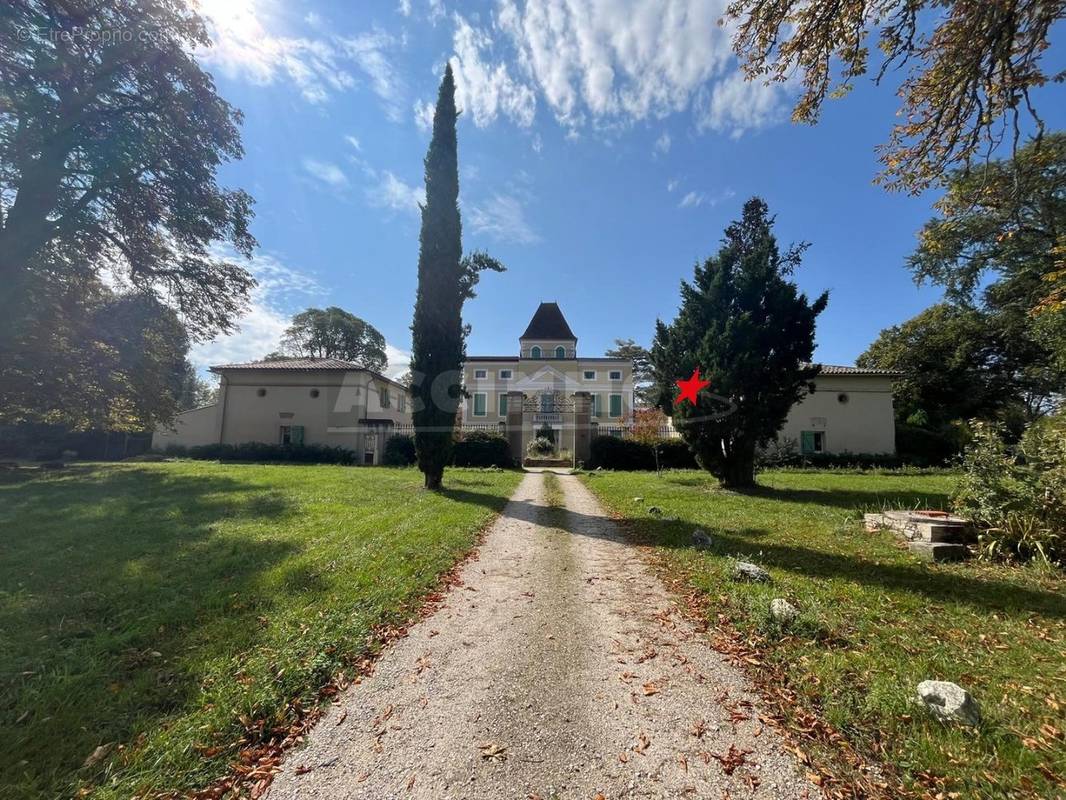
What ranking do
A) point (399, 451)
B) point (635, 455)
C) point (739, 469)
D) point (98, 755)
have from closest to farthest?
point (98, 755) < point (739, 469) < point (635, 455) < point (399, 451)

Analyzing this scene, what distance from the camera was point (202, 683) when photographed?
8.70ft

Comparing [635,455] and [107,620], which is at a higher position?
[635,455]

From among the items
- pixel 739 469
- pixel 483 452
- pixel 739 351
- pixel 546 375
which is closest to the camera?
pixel 739 351

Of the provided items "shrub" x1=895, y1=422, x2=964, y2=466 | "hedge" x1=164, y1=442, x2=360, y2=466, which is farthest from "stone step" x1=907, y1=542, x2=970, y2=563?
"hedge" x1=164, y1=442, x2=360, y2=466

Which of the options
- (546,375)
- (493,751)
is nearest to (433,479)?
(493,751)

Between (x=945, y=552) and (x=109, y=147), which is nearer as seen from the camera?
(x=945, y=552)

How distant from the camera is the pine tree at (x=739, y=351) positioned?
442 inches

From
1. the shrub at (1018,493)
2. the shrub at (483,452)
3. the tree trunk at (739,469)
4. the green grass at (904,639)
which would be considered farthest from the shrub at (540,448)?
the shrub at (1018,493)

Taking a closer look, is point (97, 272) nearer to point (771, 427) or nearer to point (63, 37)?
point (63, 37)

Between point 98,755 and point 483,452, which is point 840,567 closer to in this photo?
point 98,755

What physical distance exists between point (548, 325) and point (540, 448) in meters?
15.2

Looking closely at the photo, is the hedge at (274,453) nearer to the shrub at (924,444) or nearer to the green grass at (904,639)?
the green grass at (904,639)

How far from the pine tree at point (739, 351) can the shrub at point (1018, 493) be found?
5139mm

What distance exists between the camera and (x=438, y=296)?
11484 millimetres
